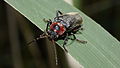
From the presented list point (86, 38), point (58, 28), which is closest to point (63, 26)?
point (58, 28)

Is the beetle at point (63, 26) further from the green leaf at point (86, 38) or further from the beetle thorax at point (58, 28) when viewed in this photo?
the green leaf at point (86, 38)

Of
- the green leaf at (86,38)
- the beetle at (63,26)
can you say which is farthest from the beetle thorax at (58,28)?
the green leaf at (86,38)

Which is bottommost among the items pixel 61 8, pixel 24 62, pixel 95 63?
pixel 24 62

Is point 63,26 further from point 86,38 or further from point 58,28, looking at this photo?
point 86,38

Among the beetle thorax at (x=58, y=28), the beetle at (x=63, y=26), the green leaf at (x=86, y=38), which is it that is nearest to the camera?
the green leaf at (x=86, y=38)

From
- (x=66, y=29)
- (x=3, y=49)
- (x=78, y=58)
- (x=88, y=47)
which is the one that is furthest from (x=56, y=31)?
(x=3, y=49)

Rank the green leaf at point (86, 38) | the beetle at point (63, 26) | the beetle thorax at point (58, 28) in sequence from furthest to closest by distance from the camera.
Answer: the beetle thorax at point (58, 28)
the beetle at point (63, 26)
the green leaf at point (86, 38)

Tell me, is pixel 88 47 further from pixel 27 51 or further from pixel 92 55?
pixel 27 51
